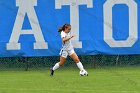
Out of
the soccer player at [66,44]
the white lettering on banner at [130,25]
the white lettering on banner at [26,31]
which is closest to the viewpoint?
the soccer player at [66,44]

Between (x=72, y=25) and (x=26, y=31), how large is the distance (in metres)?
1.74

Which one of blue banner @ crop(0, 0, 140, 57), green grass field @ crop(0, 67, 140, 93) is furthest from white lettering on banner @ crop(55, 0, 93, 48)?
green grass field @ crop(0, 67, 140, 93)

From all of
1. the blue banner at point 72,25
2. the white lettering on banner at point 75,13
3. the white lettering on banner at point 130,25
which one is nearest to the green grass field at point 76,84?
the white lettering on banner at point 130,25

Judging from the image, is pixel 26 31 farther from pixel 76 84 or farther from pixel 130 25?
pixel 76 84

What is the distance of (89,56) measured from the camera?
19.0 metres

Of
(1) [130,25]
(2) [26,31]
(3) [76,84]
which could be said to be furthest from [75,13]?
(3) [76,84]

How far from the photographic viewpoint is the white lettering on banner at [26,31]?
18688mm

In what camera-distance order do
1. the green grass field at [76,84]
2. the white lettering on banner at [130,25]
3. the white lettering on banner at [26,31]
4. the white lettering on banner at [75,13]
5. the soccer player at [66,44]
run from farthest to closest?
the white lettering on banner at [26,31] → the white lettering on banner at [75,13] → the white lettering on banner at [130,25] → the soccer player at [66,44] → the green grass field at [76,84]

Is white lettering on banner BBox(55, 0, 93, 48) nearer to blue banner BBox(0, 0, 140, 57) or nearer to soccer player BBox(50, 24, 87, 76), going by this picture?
blue banner BBox(0, 0, 140, 57)

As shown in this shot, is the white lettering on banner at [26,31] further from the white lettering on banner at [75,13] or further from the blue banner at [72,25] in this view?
the white lettering on banner at [75,13]

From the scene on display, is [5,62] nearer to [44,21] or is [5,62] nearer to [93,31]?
[44,21]

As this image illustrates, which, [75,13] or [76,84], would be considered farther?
[75,13]

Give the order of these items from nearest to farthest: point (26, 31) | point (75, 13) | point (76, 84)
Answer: point (76, 84), point (75, 13), point (26, 31)

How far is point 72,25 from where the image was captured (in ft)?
61.0
